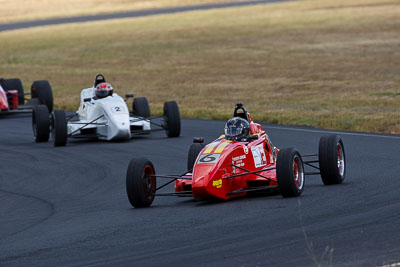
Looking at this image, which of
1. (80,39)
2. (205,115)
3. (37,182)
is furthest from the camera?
(80,39)

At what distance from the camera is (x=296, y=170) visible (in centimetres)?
1165

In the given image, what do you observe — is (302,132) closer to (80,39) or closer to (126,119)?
(126,119)

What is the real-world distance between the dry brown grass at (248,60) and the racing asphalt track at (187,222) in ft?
27.1

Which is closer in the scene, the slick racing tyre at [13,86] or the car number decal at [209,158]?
the car number decal at [209,158]

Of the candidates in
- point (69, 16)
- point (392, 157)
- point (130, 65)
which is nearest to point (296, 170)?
point (392, 157)

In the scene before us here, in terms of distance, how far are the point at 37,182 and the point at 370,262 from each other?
847 cm

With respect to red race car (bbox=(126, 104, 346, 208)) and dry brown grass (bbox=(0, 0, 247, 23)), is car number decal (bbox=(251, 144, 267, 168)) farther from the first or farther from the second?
dry brown grass (bbox=(0, 0, 247, 23))

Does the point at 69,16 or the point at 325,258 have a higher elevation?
the point at 69,16

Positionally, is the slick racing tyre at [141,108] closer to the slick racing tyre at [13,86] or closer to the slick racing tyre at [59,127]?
the slick racing tyre at [59,127]

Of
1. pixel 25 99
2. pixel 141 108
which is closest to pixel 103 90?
pixel 141 108

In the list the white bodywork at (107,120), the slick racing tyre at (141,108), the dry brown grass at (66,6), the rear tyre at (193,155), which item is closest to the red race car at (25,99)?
the slick racing tyre at (141,108)

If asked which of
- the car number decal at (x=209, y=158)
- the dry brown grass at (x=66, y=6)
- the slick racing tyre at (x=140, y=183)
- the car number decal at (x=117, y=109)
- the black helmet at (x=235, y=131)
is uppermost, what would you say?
the dry brown grass at (x=66, y=6)

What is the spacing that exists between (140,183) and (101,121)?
8.94m

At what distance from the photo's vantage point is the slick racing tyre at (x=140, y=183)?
37.6 ft
